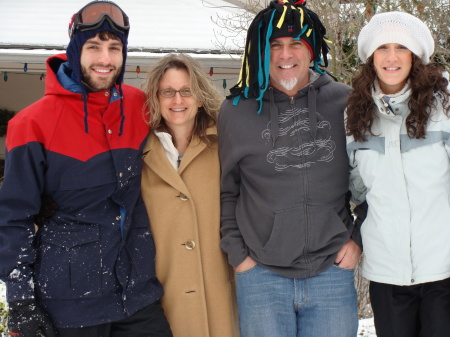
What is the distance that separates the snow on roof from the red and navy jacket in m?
5.13

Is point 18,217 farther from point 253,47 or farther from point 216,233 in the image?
point 253,47

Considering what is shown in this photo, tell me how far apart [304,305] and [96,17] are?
1867 millimetres

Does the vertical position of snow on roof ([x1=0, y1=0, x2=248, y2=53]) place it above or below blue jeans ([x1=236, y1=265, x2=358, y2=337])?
above

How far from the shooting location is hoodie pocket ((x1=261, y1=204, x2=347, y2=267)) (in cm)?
296

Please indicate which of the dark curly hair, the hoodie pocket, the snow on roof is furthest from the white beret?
the snow on roof

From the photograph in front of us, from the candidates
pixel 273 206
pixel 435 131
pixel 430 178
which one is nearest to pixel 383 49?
pixel 435 131

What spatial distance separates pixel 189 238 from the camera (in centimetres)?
321

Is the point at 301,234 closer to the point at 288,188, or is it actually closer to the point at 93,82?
the point at 288,188

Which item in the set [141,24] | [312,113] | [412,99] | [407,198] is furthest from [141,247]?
[141,24]

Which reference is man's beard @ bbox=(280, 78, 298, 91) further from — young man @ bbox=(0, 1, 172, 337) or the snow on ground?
the snow on ground

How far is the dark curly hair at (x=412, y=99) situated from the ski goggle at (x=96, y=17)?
130 centimetres

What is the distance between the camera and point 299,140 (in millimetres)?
3059

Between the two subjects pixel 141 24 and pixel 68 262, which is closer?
pixel 68 262

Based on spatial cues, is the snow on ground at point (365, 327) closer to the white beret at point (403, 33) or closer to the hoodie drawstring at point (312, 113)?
the hoodie drawstring at point (312, 113)
